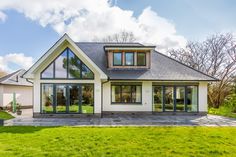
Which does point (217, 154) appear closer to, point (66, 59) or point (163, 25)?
point (66, 59)

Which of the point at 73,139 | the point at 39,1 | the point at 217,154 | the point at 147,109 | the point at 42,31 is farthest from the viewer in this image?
the point at 42,31

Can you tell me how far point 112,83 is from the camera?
17781 millimetres

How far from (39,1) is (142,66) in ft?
32.3

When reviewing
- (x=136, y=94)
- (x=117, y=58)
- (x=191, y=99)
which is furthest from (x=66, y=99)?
(x=191, y=99)

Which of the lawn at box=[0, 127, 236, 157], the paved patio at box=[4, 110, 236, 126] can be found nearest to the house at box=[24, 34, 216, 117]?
the paved patio at box=[4, 110, 236, 126]

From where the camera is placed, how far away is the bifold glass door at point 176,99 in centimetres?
1797

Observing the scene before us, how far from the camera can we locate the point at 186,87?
59.0 feet

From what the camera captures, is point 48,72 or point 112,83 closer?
point 48,72

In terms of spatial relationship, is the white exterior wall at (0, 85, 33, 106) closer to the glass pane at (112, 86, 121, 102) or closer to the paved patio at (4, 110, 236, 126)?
the paved patio at (4, 110, 236, 126)

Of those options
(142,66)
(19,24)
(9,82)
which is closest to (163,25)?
(142,66)

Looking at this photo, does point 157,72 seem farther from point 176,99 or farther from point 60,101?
point 60,101

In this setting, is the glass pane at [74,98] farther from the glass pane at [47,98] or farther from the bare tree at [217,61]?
the bare tree at [217,61]

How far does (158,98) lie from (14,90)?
1789cm

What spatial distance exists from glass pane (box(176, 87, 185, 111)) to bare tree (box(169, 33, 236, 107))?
1231cm
